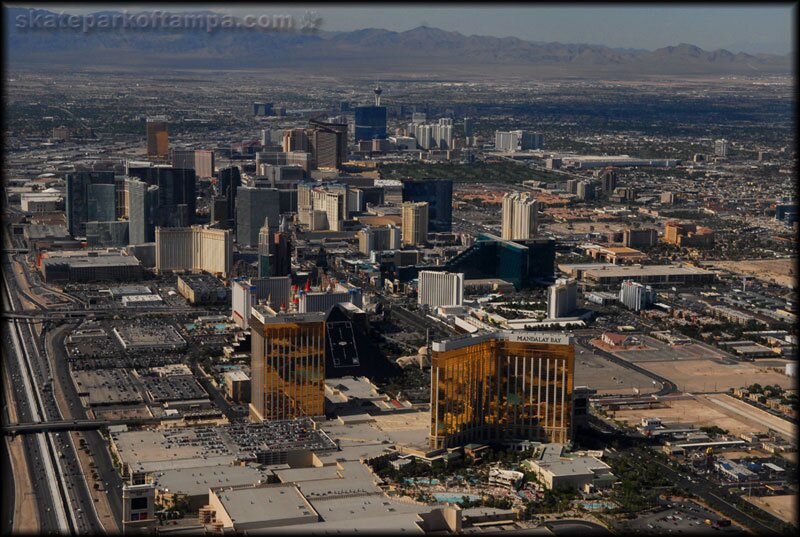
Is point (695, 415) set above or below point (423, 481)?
below

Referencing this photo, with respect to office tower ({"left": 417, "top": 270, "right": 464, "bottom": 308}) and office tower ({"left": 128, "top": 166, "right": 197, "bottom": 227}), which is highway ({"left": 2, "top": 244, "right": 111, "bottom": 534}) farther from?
office tower ({"left": 128, "top": 166, "right": 197, "bottom": 227})

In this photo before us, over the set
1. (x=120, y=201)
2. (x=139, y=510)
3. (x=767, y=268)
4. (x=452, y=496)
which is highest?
(x=120, y=201)

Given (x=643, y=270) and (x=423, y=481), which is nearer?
(x=423, y=481)

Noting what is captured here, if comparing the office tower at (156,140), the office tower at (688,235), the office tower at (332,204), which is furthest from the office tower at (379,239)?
the office tower at (156,140)

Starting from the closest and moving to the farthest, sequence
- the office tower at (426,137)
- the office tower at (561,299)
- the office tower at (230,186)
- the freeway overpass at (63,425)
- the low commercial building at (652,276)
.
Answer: the freeway overpass at (63,425)
the office tower at (561,299)
the low commercial building at (652,276)
the office tower at (230,186)
the office tower at (426,137)

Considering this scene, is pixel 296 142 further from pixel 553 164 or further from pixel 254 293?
pixel 254 293

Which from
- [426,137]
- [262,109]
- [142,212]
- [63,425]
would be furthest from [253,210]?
[262,109]

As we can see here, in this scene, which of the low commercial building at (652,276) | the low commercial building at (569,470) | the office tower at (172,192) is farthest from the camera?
the office tower at (172,192)

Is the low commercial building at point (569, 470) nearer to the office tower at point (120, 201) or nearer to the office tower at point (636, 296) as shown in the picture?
the office tower at point (636, 296)
